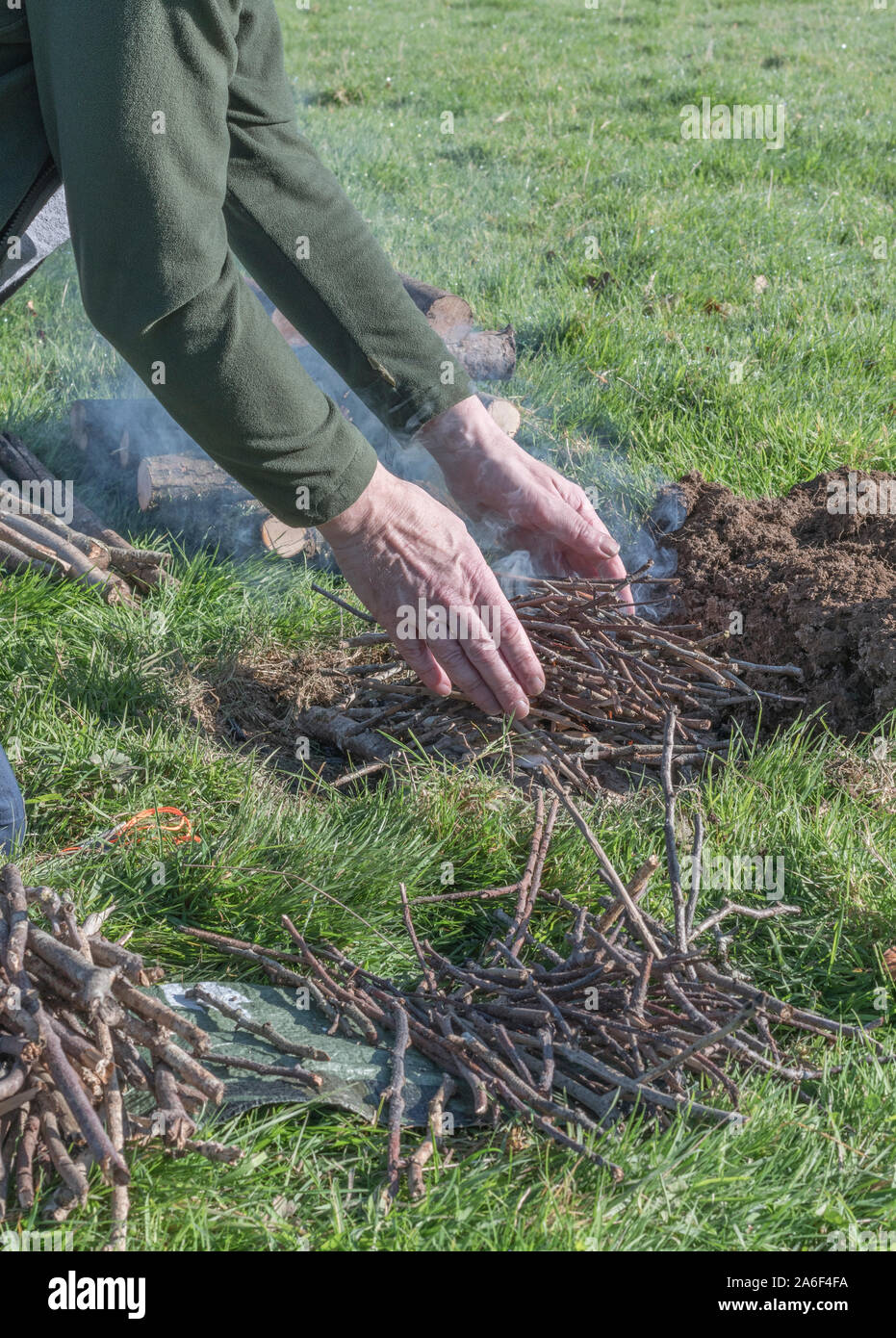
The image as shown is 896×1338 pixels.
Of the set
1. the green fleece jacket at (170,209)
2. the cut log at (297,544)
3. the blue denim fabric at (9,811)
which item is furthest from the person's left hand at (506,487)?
the blue denim fabric at (9,811)

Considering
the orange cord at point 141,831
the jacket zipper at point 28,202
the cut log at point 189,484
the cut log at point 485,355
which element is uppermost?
the jacket zipper at point 28,202

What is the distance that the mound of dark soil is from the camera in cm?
329

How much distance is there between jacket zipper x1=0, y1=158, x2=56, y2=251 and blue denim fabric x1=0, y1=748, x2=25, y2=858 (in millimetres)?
1187

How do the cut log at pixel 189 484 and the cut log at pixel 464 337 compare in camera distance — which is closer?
the cut log at pixel 189 484

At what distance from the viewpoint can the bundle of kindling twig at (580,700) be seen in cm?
319

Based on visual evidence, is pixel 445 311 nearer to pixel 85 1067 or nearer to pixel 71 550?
pixel 71 550

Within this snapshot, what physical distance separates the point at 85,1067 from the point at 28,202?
70.8 inches

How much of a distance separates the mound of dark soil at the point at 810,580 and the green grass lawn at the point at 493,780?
184 mm

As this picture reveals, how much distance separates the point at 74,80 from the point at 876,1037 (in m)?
2.48

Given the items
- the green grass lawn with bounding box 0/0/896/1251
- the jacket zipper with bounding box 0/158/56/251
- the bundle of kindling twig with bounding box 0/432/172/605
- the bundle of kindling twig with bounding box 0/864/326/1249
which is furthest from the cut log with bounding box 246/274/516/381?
the bundle of kindling twig with bounding box 0/864/326/1249

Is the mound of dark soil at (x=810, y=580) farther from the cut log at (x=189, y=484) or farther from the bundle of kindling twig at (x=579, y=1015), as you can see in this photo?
the cut log at (x=189, y=484)

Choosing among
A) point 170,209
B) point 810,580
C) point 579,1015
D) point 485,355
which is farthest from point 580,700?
point 485,355

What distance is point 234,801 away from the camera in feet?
9.68
